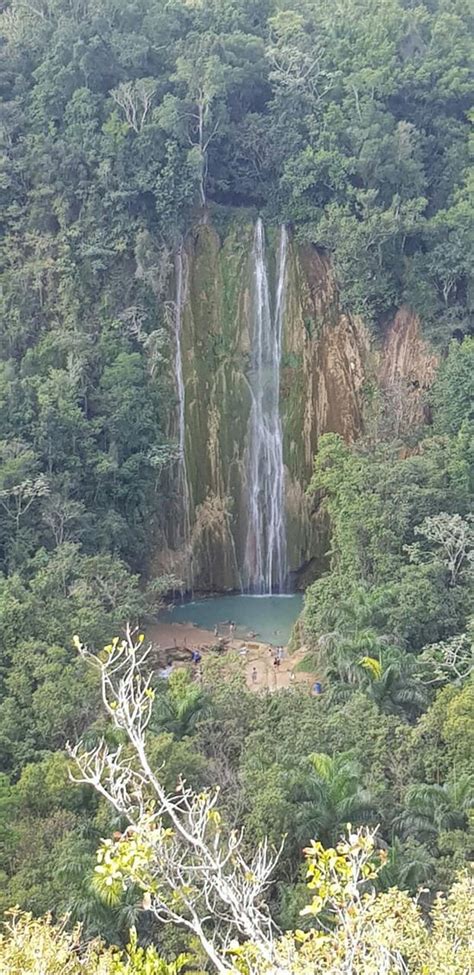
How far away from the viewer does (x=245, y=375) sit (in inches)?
835

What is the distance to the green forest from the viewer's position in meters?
10.5

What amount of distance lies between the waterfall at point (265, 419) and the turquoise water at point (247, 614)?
4.04 ft

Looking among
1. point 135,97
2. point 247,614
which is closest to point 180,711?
point 247,614

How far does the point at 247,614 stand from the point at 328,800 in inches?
381

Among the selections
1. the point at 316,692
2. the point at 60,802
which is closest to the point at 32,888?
the point at 60,802

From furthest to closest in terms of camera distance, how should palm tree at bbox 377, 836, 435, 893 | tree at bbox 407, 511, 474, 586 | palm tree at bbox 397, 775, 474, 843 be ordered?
tree at bbox 407, 511, 474, 586, palm tree at bbox 397, 775, 474, 843, palm tree at bbox 377, 836, 435, 893

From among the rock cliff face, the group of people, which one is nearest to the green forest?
the rock cliff face

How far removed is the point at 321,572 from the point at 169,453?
4.40 m

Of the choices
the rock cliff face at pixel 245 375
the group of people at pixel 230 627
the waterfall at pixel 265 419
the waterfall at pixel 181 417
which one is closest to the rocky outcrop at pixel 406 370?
the rock cliff face at pixel 245 375

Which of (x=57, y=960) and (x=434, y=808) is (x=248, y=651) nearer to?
(x=434, y=808)

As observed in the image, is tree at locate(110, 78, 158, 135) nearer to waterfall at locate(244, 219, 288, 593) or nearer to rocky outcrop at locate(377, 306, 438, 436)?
waterfall at locate(244, 219, 288, 593)

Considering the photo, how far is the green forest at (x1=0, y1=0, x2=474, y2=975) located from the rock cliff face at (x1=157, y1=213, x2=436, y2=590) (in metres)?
0.41

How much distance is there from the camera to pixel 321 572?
20.8 m

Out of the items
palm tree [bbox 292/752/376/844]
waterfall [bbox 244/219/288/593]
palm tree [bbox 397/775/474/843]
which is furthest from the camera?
waterfall [bbox 244/219/288/593]
